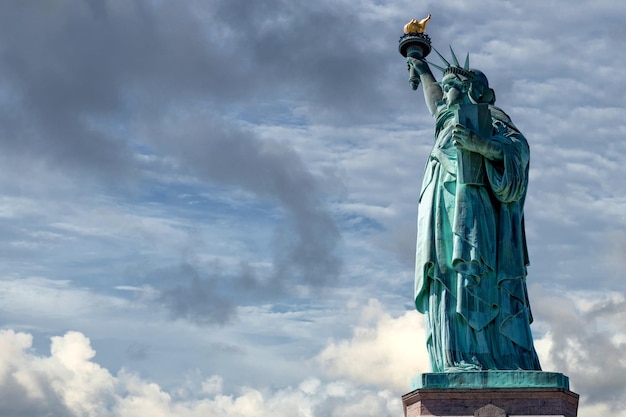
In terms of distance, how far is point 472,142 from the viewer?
22.1 metres

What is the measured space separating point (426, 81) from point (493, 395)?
28.9 ft

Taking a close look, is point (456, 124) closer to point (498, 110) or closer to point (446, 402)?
point (498, 110)

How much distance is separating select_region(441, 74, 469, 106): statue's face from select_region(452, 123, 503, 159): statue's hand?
1183mm

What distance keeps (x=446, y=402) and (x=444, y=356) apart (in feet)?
4.17

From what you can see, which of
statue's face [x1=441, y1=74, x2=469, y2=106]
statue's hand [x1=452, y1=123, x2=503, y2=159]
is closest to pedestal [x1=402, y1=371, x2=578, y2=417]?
statue's hand [x1=452, y1=123, x2=503, y2=159]

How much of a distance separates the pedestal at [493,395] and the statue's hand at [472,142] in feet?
16.2

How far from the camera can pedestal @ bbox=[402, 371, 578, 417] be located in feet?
66.7

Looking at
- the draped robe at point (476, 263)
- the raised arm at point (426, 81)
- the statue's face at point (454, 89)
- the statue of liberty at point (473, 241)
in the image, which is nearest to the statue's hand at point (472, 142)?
the statue of liberty at point (473, 241)

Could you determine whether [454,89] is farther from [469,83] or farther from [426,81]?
[426,81]

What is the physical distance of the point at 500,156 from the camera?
22.5m

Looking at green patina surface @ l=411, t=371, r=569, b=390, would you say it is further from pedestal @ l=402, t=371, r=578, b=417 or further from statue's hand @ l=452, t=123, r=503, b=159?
statue's hand @ l=452, t=123, r=503, b=159

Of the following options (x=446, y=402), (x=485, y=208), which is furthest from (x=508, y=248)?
(x=446, y=402)

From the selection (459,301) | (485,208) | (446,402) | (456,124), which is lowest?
(446,402)

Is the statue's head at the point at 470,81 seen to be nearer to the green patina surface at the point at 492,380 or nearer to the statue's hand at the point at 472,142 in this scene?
the statue's hand at the point at 472,142
